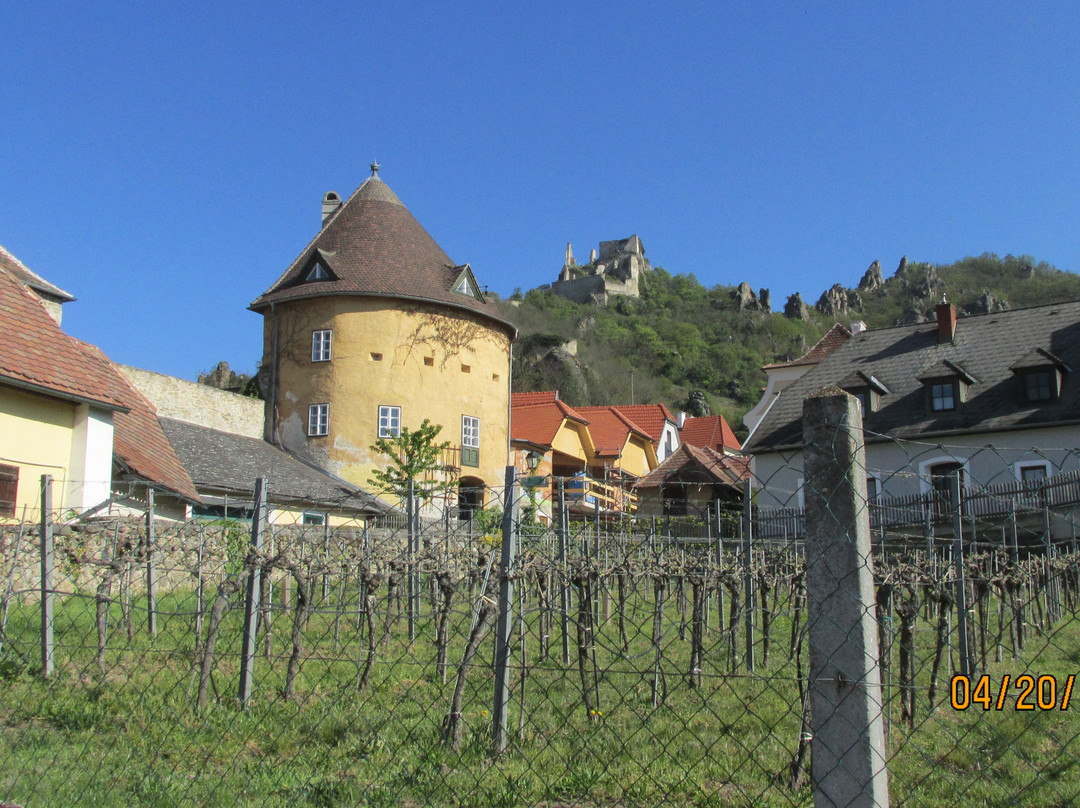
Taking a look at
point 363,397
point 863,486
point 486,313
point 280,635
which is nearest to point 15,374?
point 280,635

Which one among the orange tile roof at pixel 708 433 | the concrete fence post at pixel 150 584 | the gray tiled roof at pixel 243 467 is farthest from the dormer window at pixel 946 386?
the orange tile roof at pixel 708 433

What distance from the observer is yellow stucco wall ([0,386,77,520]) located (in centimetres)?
1480

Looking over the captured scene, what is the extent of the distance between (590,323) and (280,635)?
3903 inches

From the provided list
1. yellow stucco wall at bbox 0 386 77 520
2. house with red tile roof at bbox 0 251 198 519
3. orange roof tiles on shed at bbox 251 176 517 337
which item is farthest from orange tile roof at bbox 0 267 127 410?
orange roof tiles on shed at bbox 251 176 517 337

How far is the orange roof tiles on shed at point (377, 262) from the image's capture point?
1298 inches

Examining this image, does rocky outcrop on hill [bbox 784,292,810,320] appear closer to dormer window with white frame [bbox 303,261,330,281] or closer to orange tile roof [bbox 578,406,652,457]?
orange tile roof [bbox 578,406,652,457]

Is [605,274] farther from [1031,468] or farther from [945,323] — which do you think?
[1031,468]

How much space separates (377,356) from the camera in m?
32.4

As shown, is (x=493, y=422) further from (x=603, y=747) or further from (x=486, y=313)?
(x=603, y=747)

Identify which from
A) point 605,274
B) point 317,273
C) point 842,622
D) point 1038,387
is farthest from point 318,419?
point 605,274

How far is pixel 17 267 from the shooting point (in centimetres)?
2367

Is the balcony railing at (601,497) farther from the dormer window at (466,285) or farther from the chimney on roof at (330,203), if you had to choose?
the chimney on roof at (330,203)

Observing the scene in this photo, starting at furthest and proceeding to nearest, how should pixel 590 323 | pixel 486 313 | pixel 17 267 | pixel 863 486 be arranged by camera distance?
pixel 590 323, pixel 486 313, pixel 17 267, pixel 863 486

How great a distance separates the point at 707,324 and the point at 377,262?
8837cm
